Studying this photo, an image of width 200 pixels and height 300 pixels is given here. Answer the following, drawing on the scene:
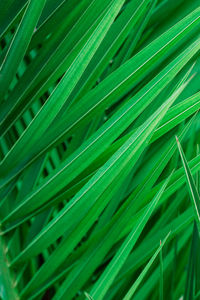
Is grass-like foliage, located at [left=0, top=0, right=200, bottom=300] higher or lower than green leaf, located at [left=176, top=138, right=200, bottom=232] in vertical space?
higher

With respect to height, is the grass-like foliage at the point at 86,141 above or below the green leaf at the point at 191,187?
above

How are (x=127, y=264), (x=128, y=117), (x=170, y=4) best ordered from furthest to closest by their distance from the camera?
(x=170, y=4) < (x=127, y=264) < (x=128, y=117)

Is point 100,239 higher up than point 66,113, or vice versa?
point 66,113

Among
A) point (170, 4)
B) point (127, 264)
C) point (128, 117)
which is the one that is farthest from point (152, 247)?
point (170, 4)

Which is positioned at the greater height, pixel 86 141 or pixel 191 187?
pixel 86 141

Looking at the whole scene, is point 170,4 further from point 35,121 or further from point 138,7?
point 35,121

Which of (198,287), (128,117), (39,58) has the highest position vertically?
(39,58)

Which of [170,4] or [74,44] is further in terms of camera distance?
[170,4]

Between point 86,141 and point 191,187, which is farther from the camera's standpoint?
point 86,141
